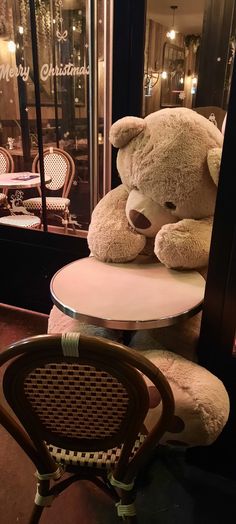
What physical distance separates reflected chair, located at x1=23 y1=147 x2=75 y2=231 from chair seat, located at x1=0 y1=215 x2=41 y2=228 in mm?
164

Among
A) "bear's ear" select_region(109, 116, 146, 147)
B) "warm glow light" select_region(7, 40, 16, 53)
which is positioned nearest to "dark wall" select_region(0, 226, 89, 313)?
"bear's ear" select_region(109, 116, 146, 147)

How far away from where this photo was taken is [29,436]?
1.01 meters

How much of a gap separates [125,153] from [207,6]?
2.89ft

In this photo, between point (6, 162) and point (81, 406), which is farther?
point (6, 162)

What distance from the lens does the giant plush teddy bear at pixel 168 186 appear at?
1321 millimetres

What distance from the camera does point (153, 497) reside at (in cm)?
148

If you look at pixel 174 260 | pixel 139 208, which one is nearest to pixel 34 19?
pixel 139 208

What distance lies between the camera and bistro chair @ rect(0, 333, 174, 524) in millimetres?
778

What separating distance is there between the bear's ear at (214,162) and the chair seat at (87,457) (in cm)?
91

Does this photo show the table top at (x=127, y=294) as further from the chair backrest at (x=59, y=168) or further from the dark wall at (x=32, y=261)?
the chair backrest at (x=59, y=168)

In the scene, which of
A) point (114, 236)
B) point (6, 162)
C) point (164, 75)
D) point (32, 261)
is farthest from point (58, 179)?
point (114, 236)

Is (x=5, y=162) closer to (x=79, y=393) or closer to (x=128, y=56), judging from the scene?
(x=128, y=56)

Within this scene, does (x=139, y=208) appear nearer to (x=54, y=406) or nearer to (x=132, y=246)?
(x=132, y=246)

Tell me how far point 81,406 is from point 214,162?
89cm
